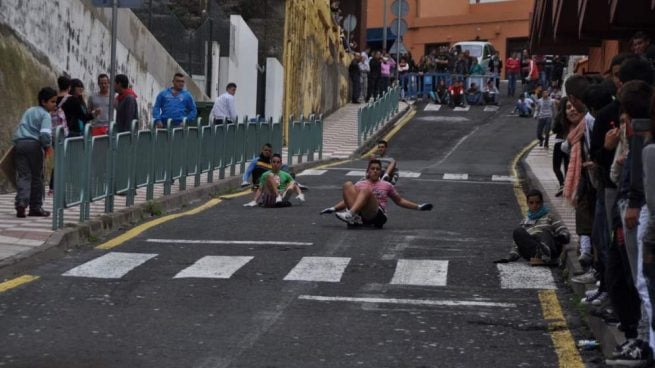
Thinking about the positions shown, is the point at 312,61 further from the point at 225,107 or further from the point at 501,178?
the point at 225,107

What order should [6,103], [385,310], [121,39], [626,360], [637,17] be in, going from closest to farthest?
1. [626,360]
2. [385,310]
3. [637,17]
4. [6,103]
5. [121,39]

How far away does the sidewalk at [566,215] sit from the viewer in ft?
32.5

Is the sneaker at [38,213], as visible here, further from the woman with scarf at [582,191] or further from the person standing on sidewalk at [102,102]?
the woman with scarf at [582,191]

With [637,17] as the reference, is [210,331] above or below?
below

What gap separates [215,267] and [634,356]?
5.70 metres

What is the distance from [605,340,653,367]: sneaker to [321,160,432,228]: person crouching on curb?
8718 millimetres

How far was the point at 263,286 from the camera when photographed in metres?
12.8

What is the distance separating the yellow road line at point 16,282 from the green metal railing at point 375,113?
93.1 ft

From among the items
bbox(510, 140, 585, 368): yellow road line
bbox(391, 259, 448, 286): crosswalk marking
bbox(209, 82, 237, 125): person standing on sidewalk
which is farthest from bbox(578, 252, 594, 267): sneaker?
bbox(209, 82, 237, 125): person standing on sidewalk

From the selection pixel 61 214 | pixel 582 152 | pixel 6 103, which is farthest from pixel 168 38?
pixel 582 152

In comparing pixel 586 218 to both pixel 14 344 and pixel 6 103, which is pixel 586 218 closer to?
pixel 14 344

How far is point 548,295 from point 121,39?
58.9 feet

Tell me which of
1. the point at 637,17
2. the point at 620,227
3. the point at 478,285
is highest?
the point at 637,17

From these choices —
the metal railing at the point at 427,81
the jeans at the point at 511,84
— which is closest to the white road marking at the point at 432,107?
the metal railing at the point at 427,81
